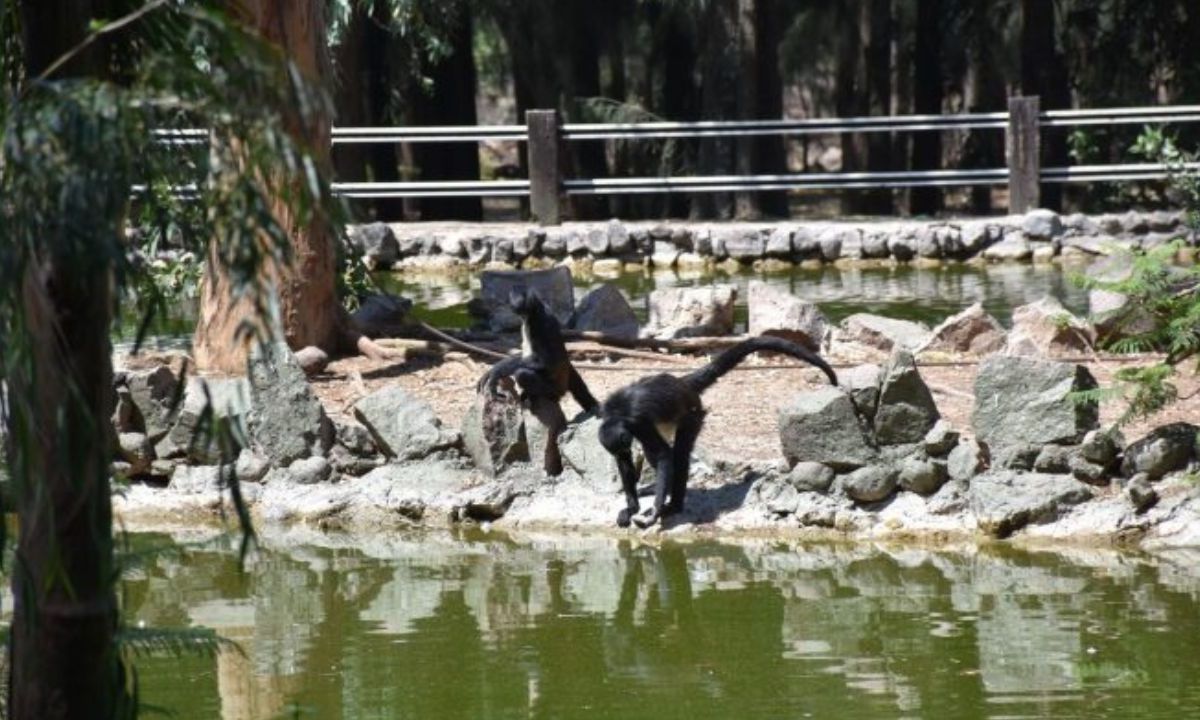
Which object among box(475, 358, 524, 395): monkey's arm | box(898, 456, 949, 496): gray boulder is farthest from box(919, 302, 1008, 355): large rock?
box(475, 358, 524, 395): monkey's arm

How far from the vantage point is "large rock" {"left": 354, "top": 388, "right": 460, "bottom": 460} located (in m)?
12.7

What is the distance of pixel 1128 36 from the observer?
31.7 meters

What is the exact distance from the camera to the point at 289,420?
12.9 metres

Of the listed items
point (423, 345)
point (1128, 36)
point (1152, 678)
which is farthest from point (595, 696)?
point (1128, 36)

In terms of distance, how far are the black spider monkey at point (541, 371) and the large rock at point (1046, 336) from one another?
336 cm

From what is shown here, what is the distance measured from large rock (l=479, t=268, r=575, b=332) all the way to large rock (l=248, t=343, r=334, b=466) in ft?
11.8

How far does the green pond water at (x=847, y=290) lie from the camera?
18906 millimetres

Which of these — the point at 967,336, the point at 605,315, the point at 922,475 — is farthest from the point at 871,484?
the point at 605,315

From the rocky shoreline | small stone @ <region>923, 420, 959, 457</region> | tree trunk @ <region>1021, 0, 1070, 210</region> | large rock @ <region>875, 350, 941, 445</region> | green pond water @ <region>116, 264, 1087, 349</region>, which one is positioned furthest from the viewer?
tree trunk @ <region>1021, 0, 1070, 210</region>

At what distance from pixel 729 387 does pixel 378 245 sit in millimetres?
11623

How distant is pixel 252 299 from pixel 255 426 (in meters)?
8.56

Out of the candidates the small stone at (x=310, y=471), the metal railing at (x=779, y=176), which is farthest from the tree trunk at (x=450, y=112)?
the small stone at (x=310, y=471)

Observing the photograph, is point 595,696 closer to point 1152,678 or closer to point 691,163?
point 1152,678

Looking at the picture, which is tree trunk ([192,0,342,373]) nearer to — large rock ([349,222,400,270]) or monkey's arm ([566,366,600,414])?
monkey's arm ([566,366,600,414])
